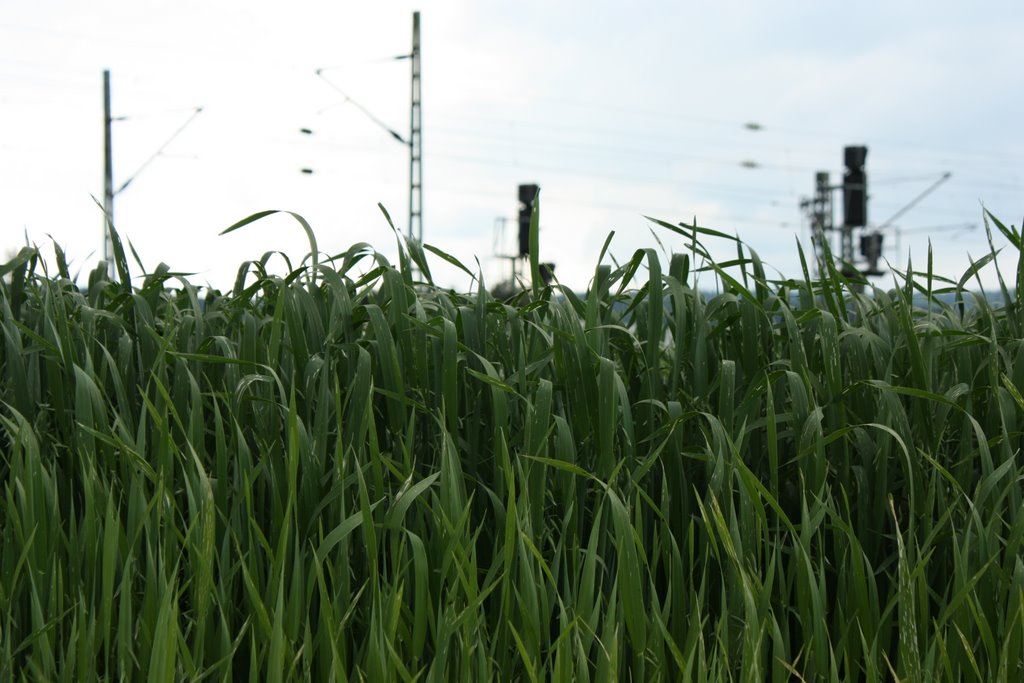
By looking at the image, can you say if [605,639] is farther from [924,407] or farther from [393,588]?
[924,407]

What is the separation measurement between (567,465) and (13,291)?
1.32m

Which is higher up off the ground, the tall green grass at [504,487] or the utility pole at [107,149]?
the utility pole at [107,149]

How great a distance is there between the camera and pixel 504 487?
5.06ft

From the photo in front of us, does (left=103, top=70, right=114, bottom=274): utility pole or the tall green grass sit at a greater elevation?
(left=103, top=70, right=114, bottom=274): utility pole

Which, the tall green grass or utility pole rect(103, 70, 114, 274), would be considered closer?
the tall green grass

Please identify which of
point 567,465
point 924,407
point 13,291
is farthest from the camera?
point 13,291

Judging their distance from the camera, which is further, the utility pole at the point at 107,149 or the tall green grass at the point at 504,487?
the utility pole at the point at 107,149

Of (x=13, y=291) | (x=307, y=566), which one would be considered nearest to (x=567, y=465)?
(x=307, y=566)

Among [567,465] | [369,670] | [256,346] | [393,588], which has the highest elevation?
[256,346]

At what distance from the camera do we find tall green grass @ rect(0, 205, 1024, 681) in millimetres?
1337

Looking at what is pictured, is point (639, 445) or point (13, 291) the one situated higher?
point (13, 291)

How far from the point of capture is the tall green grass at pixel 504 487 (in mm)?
1337

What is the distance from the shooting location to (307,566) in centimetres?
152

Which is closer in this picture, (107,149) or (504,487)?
(504,487)
